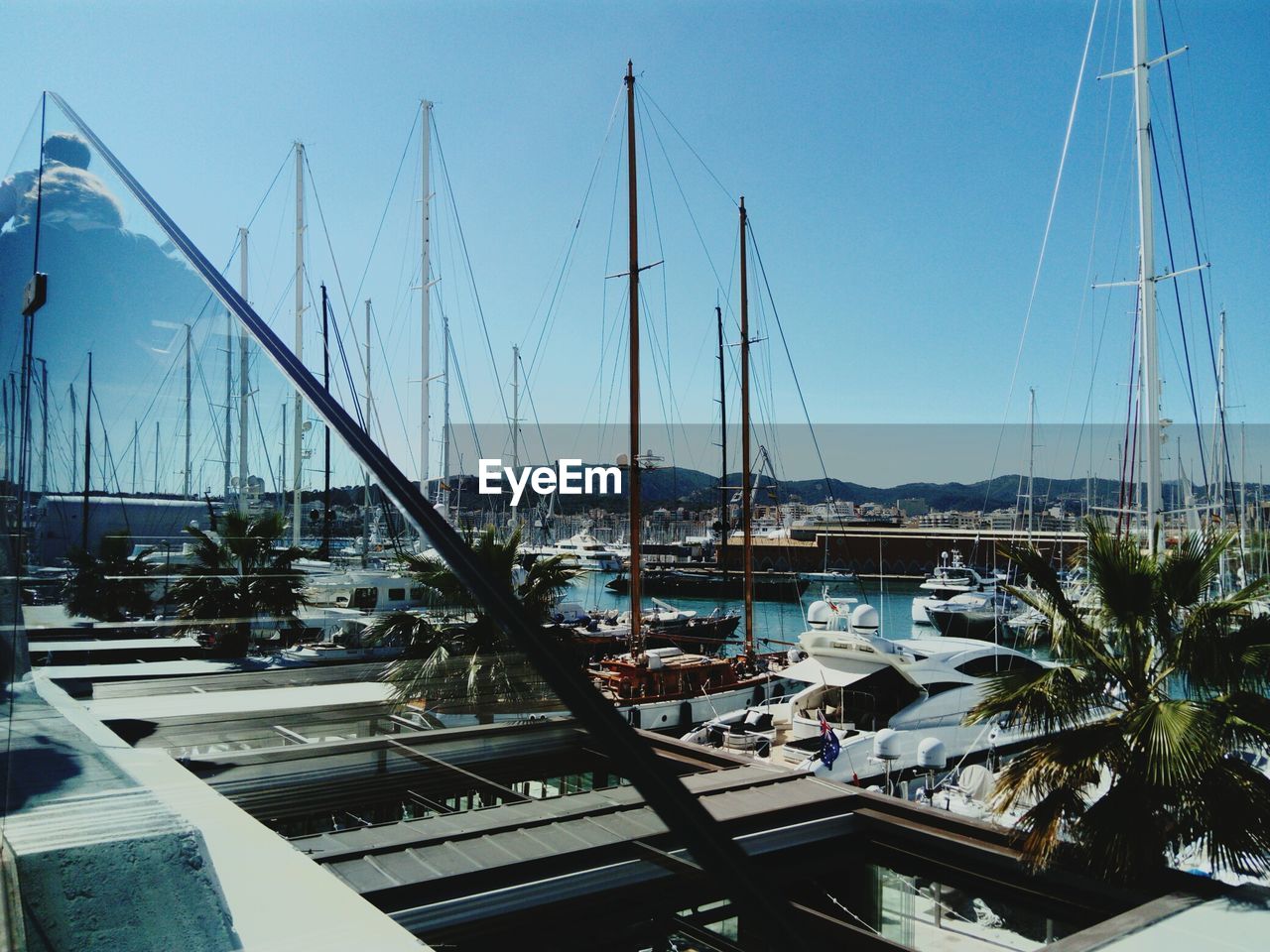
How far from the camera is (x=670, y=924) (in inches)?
35.3

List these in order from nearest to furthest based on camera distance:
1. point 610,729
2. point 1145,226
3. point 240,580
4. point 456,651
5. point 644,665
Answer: point 610,729
point 456,651
point 240,580
point 1145,226
point 644,665

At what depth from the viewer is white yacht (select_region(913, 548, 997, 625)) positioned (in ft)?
104

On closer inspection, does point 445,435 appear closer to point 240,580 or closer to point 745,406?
point 745,406

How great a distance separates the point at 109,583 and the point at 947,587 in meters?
36.9

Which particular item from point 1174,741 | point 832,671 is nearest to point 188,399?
point 1174,741

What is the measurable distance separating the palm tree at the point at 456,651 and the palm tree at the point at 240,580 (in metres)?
0.12

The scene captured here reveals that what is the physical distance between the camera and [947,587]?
3494cm

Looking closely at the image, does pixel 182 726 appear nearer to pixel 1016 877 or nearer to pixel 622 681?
pixel 1016 877

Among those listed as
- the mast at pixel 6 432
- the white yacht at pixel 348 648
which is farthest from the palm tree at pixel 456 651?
the mast at pixel 6 432

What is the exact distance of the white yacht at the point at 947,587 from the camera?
31844mm

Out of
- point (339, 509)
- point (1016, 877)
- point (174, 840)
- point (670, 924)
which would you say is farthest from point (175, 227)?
point (1016, 877)

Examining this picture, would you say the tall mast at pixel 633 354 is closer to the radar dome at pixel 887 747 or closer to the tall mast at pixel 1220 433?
the radar dome at pixel 887 747

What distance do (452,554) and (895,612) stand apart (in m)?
38.1
